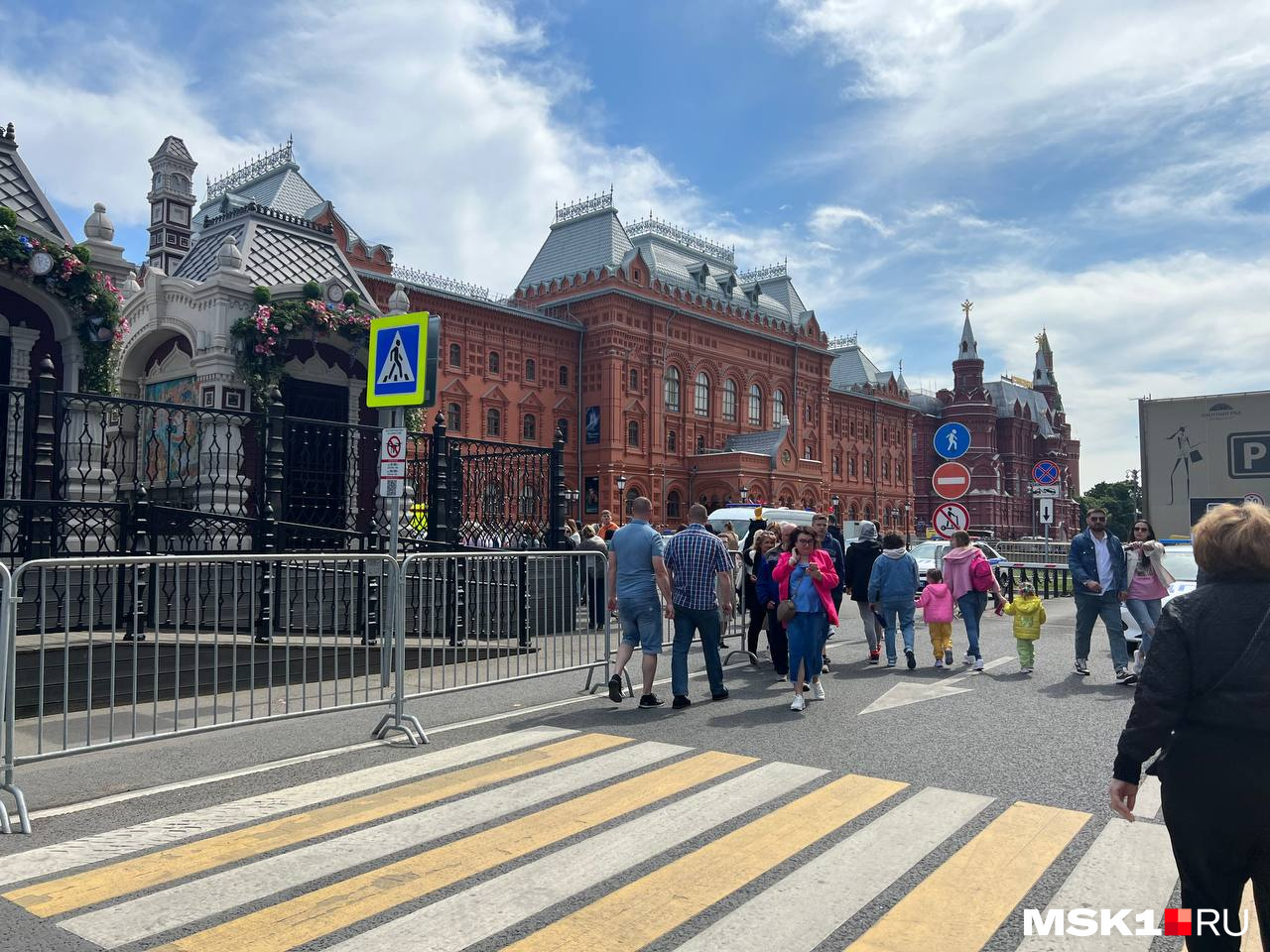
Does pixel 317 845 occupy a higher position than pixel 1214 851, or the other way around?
pixel 1214 851

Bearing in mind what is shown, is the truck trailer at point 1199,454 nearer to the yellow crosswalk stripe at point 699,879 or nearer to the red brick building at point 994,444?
the yellow crosswalk stripe at point 699,879

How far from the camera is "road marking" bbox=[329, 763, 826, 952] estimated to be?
343 centimetres

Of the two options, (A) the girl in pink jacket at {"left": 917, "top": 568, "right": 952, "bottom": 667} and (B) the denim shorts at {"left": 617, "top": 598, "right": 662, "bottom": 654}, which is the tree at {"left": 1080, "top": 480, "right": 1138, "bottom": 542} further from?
(B) the denim shorts at {"left": 617, "top": 598, "right": 662, "bottom": 654}

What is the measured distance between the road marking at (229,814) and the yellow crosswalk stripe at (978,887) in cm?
324

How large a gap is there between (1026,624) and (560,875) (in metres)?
7.87

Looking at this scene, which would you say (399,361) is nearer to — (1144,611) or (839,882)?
(839,882)

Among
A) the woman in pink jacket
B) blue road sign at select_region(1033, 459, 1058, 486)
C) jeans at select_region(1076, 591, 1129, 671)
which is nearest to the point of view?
the woman in pink jacket

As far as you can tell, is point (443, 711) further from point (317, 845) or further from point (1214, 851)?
point (1214, 851)

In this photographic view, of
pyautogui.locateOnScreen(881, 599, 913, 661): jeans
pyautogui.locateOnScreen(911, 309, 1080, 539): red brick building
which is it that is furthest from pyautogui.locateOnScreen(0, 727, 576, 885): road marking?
pyautogui.locateOnScreen(911, 309, 1080, 539): red brick building

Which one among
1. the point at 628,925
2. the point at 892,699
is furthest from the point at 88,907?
the point at 892,699

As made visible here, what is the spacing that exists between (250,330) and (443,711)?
28.9ft

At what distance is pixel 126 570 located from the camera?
6.67 m

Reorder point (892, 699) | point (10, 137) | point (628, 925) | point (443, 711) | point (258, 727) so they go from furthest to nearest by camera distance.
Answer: point (10, 137) < point (892, 699) < point (443, 711) < point (258, 727) < point (628, 925)

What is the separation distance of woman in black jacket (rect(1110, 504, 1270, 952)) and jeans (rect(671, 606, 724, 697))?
17.6 ft
